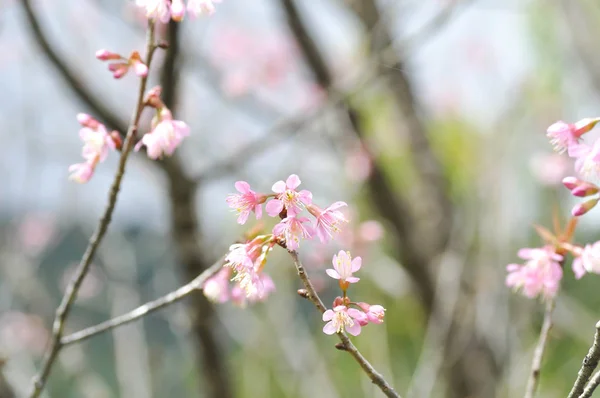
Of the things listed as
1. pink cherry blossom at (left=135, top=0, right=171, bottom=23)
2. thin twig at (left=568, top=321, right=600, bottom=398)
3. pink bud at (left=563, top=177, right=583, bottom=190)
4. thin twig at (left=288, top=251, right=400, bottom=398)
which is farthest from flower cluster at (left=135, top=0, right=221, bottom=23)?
thin twig at (left=568, top=321, right=600, bottom=398)

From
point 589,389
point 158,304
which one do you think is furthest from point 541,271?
point 158,304

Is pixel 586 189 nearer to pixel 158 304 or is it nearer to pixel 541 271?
pixel 541 271

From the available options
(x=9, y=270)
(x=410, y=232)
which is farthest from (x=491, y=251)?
(x=9, y=270)

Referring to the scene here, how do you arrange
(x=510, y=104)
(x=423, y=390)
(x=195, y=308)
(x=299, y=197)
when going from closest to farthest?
(x=299, y=197) < (x=195, y=308) < (x=423, y=390) < (x=510, y=104)

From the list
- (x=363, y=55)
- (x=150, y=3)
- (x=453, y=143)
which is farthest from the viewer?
(x=453, y=143)

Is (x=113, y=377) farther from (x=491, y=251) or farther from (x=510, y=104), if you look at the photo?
(x=510, y=104)

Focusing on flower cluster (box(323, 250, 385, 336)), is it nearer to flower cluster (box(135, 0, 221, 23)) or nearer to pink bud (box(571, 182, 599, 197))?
pink bud (box(571, 182, 599, 197))
